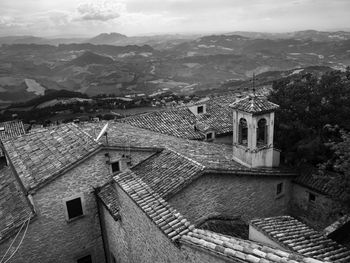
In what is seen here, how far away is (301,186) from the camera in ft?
55.7

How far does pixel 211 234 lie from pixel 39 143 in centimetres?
1224

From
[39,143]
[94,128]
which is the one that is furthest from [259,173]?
[39,143]

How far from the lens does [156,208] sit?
9234 mm

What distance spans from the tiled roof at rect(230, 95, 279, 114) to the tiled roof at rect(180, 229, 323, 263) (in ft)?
29.2

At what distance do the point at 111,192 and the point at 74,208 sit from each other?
1.88 metres

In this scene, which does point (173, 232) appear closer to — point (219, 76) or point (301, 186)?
point (301, 186)

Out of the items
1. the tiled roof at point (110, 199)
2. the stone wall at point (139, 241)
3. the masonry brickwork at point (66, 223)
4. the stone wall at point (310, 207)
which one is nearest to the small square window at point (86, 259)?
the masonry brickwork at point (66, 223)

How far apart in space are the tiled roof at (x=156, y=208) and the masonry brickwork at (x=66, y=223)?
308cm

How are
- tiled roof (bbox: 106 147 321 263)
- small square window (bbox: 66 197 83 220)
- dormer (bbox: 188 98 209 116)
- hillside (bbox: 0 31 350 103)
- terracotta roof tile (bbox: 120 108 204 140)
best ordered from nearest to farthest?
tiled roof (bbox: 106 147 321 263) < small square window (bbox: 66 197 83 220) < terracotta roof tile (bbox: 120 108 204 140) < dormer (bbox: 188 98 209 116) < hillside (bbox: 0 31 350 103)

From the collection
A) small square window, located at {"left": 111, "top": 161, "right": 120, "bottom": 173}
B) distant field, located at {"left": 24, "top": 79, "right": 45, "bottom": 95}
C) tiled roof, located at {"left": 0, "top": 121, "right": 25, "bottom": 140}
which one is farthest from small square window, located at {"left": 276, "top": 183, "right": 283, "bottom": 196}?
distant field, located at {"left": 24, "top": 79, "right": 45, "bottom": 95}

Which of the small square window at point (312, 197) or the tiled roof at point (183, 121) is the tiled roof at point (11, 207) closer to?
the tiled roof at point (183, 121)

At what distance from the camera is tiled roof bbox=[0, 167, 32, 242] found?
42.0 feet

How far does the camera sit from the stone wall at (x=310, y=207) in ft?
53.8

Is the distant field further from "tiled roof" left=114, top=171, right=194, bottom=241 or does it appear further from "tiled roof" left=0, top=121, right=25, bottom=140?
"tiled roof" left=114, top=171, right=194, bottom=241
